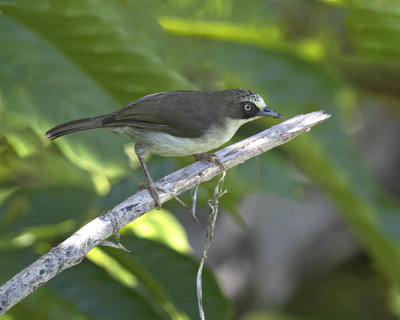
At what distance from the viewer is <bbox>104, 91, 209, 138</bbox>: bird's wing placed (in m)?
3.33

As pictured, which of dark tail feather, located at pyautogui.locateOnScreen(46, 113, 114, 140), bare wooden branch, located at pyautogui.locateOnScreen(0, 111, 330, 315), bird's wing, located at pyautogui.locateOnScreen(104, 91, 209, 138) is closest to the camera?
bare wooden branch, located at pyautogui.locateOnScreen(0, 111, 330, 315)

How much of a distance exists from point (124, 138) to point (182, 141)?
493 millimetres

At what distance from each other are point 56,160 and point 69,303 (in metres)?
1.10

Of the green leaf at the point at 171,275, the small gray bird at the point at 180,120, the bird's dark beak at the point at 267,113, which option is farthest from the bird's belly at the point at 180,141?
the green leaf at the point at 171,275

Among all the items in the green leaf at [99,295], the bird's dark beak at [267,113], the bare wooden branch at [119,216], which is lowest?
the green leaf at [99,295]

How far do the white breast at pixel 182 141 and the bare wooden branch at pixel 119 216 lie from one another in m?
0.22

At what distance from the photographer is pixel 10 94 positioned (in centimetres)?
320

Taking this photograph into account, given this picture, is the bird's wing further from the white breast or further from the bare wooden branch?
the bare wooden branch

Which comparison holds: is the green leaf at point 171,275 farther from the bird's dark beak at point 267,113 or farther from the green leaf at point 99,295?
the bird's dark beak at point 267,113

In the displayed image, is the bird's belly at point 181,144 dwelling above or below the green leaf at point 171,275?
above

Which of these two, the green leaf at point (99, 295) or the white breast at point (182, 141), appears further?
the green leaf at point (99, 295)

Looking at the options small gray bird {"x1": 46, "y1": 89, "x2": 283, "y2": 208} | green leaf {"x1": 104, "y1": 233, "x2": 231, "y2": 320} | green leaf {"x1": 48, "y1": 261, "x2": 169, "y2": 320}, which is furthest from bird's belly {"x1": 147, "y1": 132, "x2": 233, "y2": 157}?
green leaf {"x1": 48, "y1": 261, "x2": 169, "y2": 320}

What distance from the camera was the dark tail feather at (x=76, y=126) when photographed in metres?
3.22

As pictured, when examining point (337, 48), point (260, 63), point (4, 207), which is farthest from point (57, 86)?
point (337, 48)
